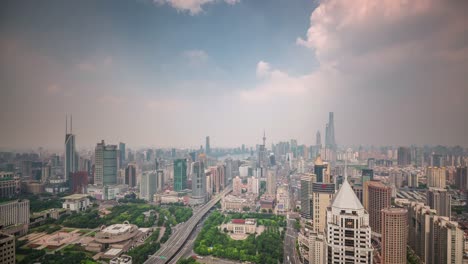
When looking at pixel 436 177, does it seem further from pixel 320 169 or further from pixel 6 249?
pixel 6 249

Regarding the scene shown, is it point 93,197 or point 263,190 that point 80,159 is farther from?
point 263,190

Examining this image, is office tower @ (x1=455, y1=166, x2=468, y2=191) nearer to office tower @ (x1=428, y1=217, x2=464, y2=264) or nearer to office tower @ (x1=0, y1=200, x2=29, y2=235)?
office tower @ (x1=428, y1=217, x2=464, y2=264)

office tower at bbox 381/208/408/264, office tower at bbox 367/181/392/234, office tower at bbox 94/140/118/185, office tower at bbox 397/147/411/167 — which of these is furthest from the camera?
office tower at bbox 94/140/118/185

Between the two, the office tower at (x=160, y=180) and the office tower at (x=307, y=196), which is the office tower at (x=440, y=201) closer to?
the office tower at (x=307, y=196)

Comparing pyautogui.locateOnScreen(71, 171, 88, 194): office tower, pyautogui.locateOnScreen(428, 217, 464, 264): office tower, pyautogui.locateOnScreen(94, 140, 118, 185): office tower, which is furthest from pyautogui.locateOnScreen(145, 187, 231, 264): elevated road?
pyautogui.locateOnScreen(428, 217, 464, 264): office tower

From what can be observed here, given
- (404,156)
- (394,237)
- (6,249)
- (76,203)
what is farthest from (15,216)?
(404,156)

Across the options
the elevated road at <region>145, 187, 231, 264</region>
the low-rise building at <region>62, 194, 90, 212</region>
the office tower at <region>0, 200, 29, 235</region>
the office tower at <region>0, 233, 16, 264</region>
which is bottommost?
the elevated road at <region>145, 187, 231, 264</region>
